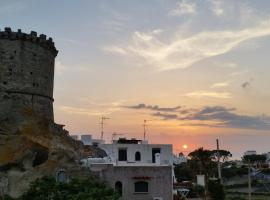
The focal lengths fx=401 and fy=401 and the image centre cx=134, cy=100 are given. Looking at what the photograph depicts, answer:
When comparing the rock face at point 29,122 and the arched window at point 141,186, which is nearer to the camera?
the rock face at point 29,122

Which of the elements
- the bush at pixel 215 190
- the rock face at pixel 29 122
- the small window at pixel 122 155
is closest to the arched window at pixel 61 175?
the rock face at pixel 29 122

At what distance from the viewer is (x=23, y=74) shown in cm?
4112

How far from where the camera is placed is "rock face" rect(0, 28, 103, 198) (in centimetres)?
3566

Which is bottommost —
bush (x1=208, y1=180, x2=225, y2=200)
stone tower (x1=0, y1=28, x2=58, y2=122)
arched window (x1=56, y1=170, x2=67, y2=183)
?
bush (x1=208, y1=180, x2=225, y2=200)

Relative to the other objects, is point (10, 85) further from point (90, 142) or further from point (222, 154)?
point (222, 154)

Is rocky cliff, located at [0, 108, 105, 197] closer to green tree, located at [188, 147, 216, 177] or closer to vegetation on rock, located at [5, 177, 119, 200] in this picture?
vegetation on rock, located at [5, 177, 119, 200]

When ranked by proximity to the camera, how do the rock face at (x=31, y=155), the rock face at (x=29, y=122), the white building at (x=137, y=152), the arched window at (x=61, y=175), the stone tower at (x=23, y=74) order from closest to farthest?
the rock face at (x=31, y=155), the rock face at (x=29, y=122), the arched window at (x=61, y=175), the stone tower at (x=23, y=74), the white building at (x=137, y=152)

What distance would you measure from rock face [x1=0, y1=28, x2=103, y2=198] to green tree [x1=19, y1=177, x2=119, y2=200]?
4.94 meters

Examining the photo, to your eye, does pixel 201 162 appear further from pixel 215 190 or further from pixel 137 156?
pixel 137 156

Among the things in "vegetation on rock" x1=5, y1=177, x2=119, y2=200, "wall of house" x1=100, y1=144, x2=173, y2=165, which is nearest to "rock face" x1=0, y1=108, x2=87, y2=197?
"vegetation on rock" x1=5, y1=177, x2=119, y2=200

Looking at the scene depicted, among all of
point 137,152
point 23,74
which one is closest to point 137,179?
point 137,152

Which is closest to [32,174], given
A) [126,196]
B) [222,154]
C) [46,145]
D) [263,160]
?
[46,145]

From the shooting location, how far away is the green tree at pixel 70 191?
90.6ft

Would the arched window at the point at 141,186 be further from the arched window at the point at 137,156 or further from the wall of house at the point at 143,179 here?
the arched window at the point at 137,156
